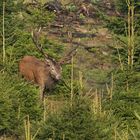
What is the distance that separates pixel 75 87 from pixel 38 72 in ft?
4.27

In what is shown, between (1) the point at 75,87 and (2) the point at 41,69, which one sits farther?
(2) the point at 41,69

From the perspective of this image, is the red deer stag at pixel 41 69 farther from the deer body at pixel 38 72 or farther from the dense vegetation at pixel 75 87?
the dense vegetation at pixel 75 87

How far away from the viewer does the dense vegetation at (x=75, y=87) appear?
1044 cm

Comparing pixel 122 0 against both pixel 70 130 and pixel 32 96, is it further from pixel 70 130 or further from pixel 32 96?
pixel 70 130

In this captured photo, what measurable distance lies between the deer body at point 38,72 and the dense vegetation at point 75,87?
0.24m

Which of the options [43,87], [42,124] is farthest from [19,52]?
[42,124]

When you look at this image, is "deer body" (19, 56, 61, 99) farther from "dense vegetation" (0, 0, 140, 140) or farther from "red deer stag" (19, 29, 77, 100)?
"dense vegetation" (0, 0, 140, 140)

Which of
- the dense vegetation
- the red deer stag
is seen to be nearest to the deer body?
the red deer stag

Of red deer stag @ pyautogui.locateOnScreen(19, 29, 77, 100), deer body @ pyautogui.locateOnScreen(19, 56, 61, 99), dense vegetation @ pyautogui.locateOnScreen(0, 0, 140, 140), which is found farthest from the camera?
deer body @ pyautogui.locateOnScreen(19, 56, 61, 99)

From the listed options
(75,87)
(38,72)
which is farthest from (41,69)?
(75,87)

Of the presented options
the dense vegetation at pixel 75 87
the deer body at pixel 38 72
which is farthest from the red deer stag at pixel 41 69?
the dense vegetation at pixel 75 87

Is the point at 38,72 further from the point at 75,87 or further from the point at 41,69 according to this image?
the point at 75,87

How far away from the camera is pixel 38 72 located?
16109 millimetres

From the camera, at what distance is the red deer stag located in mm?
15734
